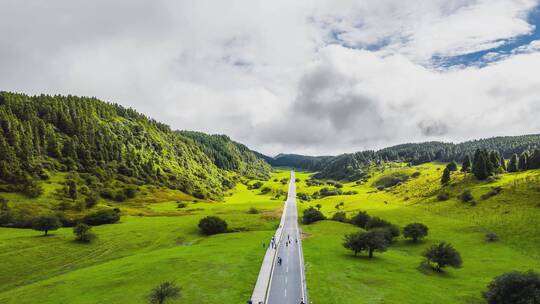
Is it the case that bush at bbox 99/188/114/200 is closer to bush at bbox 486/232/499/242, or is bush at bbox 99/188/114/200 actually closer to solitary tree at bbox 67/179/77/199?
solitary tree at bbox 67/179/77/199

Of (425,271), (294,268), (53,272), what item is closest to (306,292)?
(294,268)

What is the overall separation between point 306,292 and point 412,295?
16.0 m

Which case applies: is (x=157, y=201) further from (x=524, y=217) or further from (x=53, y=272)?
(x=524, y=217)

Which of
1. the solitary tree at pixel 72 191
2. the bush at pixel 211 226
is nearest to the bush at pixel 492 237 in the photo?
the bush at pixel 211 226

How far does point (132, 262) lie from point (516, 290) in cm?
6591

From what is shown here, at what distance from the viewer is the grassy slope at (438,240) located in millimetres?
52500

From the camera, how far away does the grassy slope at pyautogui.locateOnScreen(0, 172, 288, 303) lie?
51.9 m

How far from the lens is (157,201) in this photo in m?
178

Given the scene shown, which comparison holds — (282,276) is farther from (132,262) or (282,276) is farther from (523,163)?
(523,163)

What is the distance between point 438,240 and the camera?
90.9 metres

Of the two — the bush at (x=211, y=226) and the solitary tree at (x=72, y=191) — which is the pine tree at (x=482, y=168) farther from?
the solitary tree at (x=72, y=191)

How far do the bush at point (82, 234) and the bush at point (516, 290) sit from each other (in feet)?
297

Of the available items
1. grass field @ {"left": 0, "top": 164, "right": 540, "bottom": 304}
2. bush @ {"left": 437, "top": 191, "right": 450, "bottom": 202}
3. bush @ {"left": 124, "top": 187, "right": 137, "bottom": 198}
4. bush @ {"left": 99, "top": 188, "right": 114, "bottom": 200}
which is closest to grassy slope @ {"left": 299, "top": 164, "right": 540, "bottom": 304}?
grass field @ {"left": 0, "top": 164, "right": 540, "bottom": 304}

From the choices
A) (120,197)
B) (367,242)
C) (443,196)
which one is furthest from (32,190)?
(443,196)
